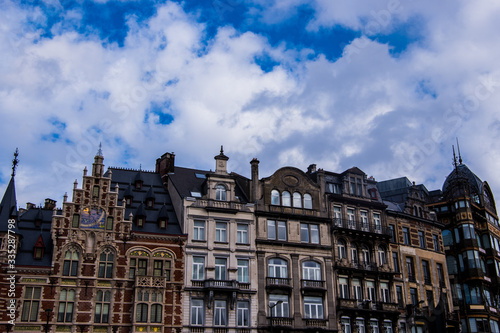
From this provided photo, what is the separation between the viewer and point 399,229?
62750mm

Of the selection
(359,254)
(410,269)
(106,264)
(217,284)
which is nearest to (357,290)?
(359,254)

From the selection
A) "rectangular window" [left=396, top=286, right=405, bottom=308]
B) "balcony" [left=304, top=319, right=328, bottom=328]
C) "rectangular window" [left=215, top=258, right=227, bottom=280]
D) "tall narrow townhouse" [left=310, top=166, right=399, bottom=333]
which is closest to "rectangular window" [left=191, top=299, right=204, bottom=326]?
"rectangular window" [left=215, top=258, right=227, bottom=280]

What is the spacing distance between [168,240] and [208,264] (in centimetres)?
405

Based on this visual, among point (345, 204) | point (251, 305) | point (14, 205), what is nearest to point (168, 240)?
point (251, 305)

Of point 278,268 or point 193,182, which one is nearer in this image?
point 278,268

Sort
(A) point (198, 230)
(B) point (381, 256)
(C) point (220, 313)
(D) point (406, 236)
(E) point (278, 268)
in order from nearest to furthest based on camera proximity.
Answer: (C) point (220, 313) < (A) point (198, 230) < (E) point (278, 268) < (B) point (381, 256) < (D) point (406, 236)

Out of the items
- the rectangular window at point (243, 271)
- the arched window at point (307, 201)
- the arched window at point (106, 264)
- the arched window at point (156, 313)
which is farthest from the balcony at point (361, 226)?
the arched window at point (106, 264)

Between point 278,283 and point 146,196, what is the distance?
46.9 feet

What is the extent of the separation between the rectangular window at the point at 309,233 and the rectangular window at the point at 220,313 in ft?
34.1

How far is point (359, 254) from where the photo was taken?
58.4m

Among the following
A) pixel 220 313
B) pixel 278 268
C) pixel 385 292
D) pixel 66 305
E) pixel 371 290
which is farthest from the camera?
pixel 385 292

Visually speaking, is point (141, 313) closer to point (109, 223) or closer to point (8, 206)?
point (109, 223)

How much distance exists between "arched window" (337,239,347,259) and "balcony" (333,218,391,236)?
4.89ft

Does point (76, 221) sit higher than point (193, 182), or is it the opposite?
A: point (193, 182)
